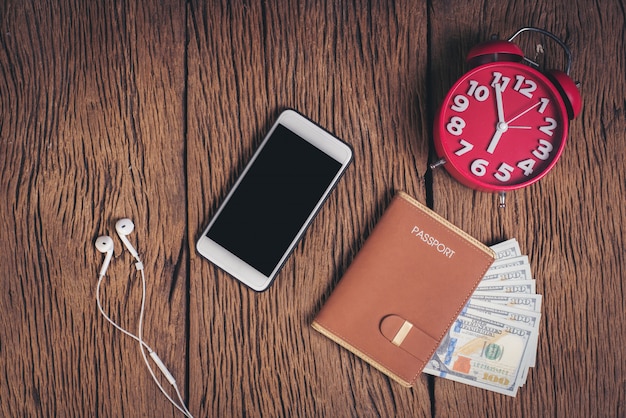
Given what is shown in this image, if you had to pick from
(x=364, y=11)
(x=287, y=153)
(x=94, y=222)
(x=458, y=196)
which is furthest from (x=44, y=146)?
(x=458, y=196)

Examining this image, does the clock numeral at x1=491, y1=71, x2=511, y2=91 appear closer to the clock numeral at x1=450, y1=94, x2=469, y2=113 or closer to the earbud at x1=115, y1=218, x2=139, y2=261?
the clock numeral at x1=450, y1=94, x2=469, y2=113

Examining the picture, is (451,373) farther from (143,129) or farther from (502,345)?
(143,129)

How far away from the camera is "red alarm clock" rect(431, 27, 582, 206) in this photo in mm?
834

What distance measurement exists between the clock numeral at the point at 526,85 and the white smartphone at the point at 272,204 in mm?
286

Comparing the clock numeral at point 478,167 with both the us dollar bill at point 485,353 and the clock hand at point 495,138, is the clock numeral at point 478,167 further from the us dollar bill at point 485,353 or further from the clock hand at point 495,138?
the us dollar bill at point 485,353

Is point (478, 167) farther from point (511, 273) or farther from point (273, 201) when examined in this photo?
point (273, 201)

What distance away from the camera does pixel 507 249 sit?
91 cm

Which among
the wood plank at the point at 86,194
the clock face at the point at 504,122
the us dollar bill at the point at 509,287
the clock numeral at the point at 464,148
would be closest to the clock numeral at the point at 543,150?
the clock face at the point at 504,122

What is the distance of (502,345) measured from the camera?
2.96ft

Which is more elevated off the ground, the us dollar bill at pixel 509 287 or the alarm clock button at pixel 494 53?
the alarm clock button at pixel 494 53

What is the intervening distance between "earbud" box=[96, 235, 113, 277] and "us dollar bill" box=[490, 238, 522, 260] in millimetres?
648

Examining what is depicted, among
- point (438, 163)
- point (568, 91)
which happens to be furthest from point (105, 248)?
point (568, 91)

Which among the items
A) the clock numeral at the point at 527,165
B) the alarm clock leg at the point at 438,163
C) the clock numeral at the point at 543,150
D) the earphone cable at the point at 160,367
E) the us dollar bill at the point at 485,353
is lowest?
the earphone cable at the point at 160,367

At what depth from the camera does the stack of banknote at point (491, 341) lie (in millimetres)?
901
